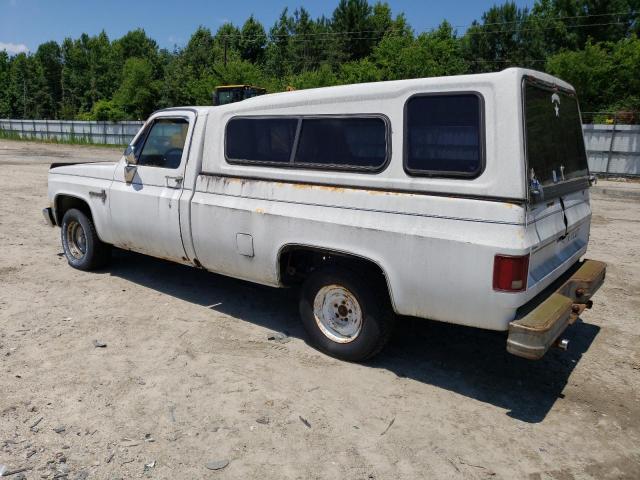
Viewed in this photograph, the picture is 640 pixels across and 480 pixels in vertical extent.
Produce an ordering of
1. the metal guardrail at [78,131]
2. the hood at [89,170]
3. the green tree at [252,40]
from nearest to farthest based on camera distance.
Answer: the hood at [89,170], the metal guardrail at [78,131], the green tree at [252,40]

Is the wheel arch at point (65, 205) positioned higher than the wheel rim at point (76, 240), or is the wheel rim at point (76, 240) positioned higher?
the wheel arch at point (65, 205)

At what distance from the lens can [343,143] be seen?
161 inches

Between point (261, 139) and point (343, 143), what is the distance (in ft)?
2.92

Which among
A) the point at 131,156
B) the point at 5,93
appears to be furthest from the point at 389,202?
the point at 5,93

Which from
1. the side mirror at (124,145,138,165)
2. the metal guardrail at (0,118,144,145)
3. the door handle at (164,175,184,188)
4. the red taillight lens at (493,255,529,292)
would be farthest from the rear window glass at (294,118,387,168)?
the metal guardrail at (0,118,144,145)

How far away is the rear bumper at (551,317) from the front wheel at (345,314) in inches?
40.6

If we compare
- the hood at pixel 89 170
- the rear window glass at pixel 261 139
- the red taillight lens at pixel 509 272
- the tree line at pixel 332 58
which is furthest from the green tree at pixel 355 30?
the red taillight lens at pixel 509 272

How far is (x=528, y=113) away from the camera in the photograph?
135 inches

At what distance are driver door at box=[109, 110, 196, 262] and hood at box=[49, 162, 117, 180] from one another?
17 cm

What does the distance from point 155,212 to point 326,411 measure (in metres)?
2.81

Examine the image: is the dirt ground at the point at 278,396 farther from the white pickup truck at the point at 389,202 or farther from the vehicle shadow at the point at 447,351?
the white pickup truck at the point at 389,202

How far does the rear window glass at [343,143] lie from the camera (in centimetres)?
388

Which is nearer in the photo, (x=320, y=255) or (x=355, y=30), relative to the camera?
(x=320, y=255)

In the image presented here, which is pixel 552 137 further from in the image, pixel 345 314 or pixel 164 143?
pixel 164 143
